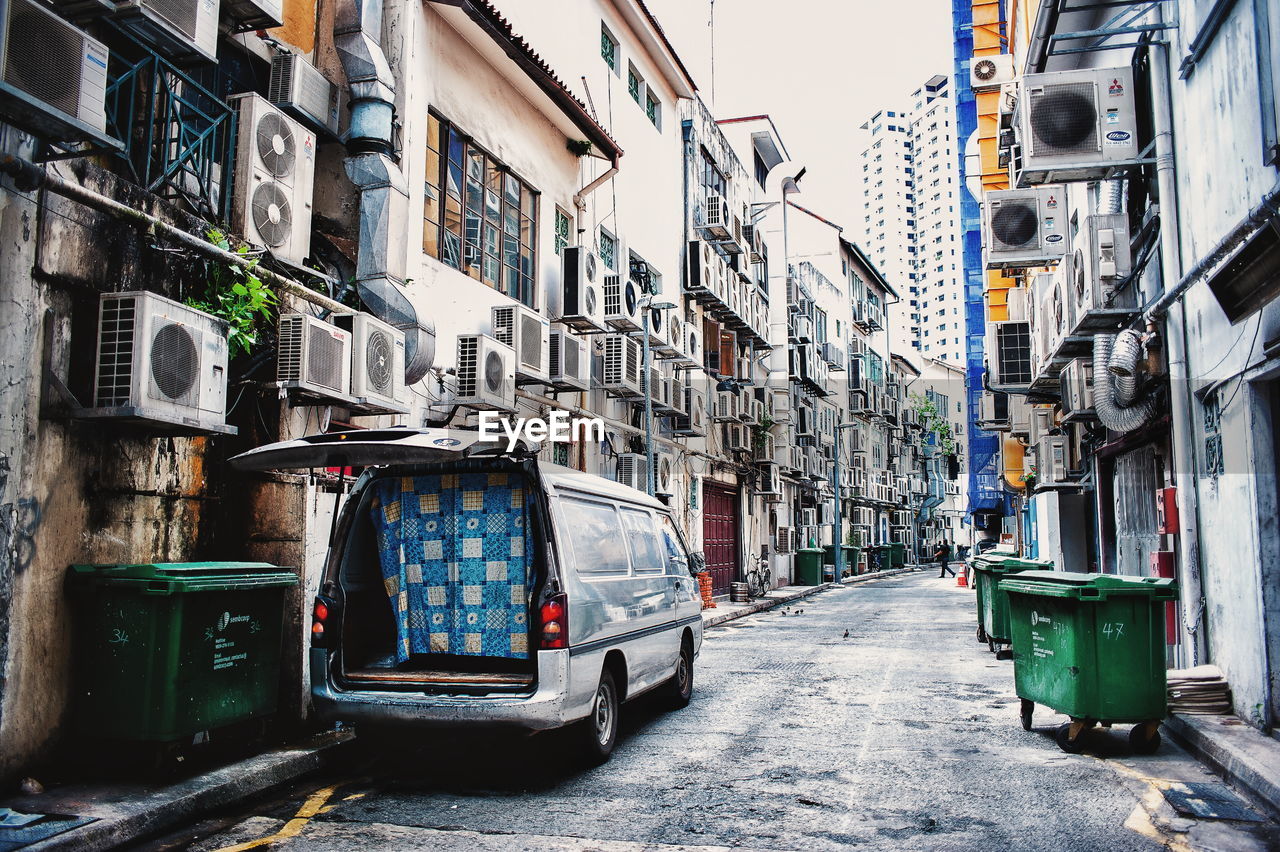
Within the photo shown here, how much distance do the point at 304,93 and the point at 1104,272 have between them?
8.40m

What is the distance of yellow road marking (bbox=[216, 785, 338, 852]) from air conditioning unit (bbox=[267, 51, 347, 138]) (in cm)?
637

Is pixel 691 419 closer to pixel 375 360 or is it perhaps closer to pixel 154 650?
pixel 375 360

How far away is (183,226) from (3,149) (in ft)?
5.72

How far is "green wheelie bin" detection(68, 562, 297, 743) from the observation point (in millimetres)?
5586

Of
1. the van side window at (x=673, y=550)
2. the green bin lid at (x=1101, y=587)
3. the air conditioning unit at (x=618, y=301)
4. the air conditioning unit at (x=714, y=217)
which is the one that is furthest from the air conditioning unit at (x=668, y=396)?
the green bin lid at (x=1101, y=587)

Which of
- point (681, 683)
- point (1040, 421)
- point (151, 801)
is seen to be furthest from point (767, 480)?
point (151, 801)

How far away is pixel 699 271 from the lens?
2319cm

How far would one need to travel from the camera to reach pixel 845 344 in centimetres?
4522

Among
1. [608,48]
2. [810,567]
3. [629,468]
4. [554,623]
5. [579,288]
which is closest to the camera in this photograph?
[554,623]

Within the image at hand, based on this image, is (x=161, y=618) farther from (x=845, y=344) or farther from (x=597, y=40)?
(x=845, y=344)

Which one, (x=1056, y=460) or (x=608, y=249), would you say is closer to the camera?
(x=1056, y=460)

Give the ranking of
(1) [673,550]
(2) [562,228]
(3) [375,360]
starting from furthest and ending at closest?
(2) [562,228] → (1) [673,550] → (3) [375,360]

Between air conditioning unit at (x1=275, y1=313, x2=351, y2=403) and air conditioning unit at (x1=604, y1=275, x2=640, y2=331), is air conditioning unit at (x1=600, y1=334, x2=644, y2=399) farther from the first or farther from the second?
air conditioning unit at (x1=275, y1=313, x2=351, y2=403)

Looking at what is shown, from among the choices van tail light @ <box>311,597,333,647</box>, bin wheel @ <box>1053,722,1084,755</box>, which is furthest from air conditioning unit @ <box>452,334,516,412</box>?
bin wheel @ <box>1053,722,1084,755</box>
